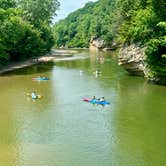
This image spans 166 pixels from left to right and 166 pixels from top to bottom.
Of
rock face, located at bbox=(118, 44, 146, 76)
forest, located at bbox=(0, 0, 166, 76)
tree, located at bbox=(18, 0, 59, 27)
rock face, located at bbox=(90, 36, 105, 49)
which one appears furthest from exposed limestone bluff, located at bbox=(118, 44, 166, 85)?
rock face, located at bbox=(90, 36, 105, 49)

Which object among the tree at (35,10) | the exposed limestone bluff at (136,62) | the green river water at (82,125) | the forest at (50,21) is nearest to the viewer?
the green river water at (82,125)

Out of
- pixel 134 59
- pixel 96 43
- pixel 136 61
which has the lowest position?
pixel 96 43

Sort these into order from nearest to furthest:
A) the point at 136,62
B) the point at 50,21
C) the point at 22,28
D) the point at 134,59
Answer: the point at 136,62, the point at 134,59, the point at 22,28, the point at 50,21

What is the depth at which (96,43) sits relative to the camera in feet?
489

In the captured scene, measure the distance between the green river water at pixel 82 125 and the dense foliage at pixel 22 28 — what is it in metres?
16.1

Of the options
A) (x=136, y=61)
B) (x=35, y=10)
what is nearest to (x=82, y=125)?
(x=136, y=61)

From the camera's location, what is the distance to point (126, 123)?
31.7 m

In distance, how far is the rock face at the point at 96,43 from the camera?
142m

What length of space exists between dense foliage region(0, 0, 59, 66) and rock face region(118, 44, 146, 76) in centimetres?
2242

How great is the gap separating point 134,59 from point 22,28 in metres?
30.9

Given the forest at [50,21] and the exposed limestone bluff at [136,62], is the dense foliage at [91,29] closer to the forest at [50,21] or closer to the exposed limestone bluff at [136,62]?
the forest at [50,21]

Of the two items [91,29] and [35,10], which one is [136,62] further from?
[91,29]

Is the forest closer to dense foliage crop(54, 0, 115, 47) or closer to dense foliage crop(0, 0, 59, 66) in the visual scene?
dense foliage crop(0, 0, 59, 66)

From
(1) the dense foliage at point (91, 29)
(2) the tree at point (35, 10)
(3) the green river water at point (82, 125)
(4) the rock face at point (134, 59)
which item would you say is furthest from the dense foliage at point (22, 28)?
(1) the dense foliage at point (91, 29)
